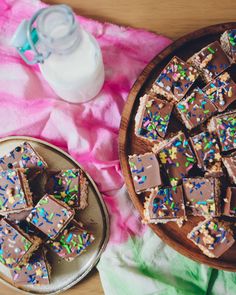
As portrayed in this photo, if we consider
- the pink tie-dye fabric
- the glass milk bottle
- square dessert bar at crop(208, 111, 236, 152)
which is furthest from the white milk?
square dessert bar at crop(208, 111, 236, 152)

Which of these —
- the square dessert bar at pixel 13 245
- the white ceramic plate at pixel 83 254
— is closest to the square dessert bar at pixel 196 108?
the white ceramic plate at pixel 83 254

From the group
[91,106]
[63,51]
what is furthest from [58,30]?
[91,106]

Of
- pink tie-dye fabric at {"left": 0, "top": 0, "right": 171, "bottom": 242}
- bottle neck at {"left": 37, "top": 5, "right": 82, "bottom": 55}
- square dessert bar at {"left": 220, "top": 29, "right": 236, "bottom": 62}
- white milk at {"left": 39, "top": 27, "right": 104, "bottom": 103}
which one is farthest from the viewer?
pink tie-dye fabric at {"left": 0, "top": 0, "right": 171, "bottom": 242}

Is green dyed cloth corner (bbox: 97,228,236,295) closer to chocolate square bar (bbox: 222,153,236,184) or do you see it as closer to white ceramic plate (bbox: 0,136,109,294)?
white ceramic plate (bbox: 0,136,109,294)

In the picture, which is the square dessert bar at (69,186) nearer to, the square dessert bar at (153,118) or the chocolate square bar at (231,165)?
the square dessert bar at (153,118)

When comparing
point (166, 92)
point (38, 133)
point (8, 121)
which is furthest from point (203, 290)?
point (8, 121)

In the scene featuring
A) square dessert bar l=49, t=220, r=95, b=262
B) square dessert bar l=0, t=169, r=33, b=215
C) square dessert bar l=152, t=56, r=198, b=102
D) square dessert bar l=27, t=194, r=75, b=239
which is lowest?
square dessert bar l=49, t=220, r=95, b=262
